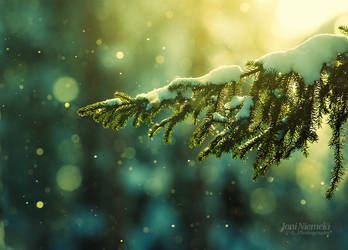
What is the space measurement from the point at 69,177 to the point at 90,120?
2.19 metres

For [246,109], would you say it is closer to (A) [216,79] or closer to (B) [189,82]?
(A) [216,79]

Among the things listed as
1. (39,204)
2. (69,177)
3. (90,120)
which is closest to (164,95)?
(90,120)

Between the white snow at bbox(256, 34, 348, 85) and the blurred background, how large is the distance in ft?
25.4

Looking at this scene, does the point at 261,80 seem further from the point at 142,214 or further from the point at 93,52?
the point at 142,214

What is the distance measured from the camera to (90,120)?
8.71 m

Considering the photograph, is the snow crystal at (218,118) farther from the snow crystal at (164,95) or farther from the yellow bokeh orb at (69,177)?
the yellow bokeh orb at (69,177)

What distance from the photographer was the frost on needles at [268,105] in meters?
1.49

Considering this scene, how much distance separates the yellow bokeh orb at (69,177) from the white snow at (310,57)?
335 inches

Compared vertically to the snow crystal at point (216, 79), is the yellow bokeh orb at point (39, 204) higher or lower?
higher

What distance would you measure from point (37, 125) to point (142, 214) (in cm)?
525

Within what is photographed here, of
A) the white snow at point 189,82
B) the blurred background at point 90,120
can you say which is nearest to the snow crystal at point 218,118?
the white snow at point 189,82

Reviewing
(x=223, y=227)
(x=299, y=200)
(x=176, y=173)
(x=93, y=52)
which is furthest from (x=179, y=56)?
(x=299, y=200)

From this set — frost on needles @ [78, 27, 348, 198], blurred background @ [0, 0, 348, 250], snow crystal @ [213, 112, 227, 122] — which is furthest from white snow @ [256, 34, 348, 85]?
blurred background @ [0, 0, 348, 250]

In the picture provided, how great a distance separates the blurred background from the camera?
28.9 feet
